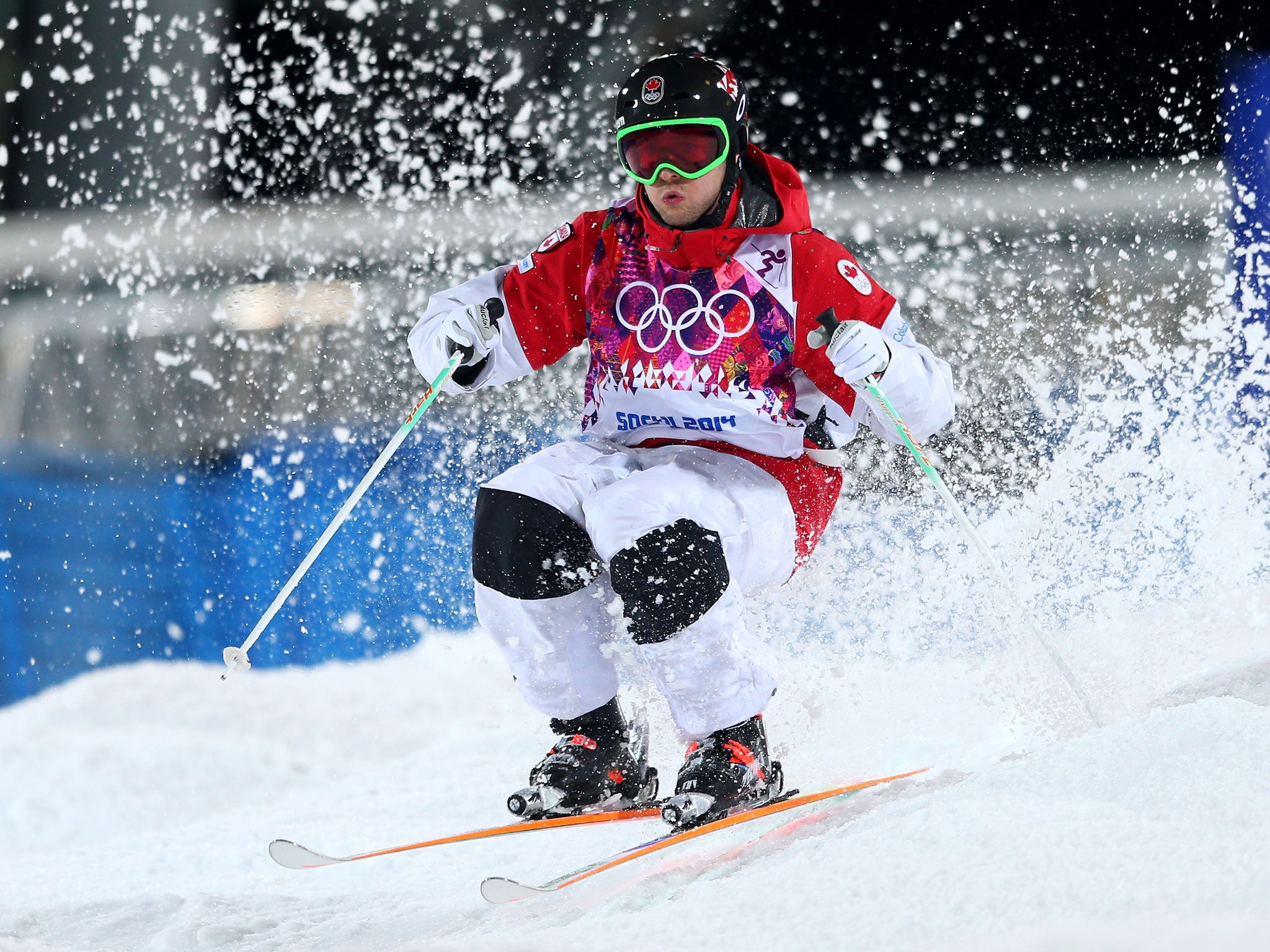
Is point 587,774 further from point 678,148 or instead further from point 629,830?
point 678,148

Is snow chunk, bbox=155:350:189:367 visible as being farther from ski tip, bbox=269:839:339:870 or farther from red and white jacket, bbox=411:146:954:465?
ski tip, bbox=269:839:339:870

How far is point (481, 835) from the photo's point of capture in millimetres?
2469

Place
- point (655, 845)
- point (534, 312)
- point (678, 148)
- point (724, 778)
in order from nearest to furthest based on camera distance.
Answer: point (655, 845) → point (724, 778) → point (678, 148) → point (534, 312)

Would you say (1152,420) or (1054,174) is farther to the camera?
(1054,174)

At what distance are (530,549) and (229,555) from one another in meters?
2.83

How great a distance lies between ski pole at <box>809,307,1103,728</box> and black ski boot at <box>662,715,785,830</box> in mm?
576

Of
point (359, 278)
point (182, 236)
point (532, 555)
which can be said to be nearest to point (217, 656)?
point (359, 278)

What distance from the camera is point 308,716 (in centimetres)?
445

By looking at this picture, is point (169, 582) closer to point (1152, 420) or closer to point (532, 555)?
point (532, 555)

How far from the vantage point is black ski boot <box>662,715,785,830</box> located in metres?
2.26

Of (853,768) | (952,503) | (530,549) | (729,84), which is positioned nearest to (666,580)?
(530,549)

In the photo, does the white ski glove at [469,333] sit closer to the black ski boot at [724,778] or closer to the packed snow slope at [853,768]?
the packed snow slope at [853,768]

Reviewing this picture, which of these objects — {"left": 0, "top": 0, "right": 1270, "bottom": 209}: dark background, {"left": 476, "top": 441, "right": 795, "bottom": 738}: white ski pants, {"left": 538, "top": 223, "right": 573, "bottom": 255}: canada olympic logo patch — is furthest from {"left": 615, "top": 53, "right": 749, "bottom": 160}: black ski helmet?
{"left": 0, "top": 0, "right": 1270, "bottom": 209}: dark background

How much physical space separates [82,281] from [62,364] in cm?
67
